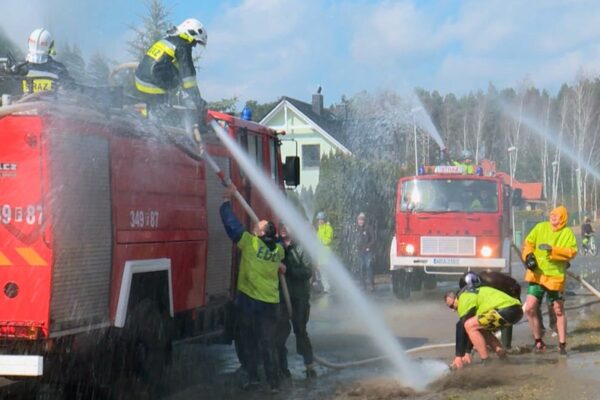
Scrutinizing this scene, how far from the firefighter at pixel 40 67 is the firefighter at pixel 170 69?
3.01ft

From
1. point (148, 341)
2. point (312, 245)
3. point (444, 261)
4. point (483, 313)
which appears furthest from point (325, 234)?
point (148, 341)

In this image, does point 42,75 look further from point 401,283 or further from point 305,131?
point 305,131

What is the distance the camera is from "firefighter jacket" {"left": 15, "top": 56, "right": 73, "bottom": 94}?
282 inches

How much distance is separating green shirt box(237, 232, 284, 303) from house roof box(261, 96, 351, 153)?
103 ft

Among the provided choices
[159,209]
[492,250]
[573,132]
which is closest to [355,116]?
[573,132]

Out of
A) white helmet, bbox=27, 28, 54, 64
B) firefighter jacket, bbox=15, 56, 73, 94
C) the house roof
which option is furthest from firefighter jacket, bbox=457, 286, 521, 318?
the house roof

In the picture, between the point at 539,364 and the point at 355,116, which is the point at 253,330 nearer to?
the point at 539,364

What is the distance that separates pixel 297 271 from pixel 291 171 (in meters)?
2.38

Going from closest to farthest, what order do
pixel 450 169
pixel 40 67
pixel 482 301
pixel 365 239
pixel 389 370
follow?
pixel 40 67
pixel 482 301
pixel 389 370
pixel 450 169
pixel 365 239

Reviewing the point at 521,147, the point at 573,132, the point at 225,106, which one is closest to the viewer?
the point at 225,106

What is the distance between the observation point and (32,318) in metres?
6.21

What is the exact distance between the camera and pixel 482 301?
8711 millimetres

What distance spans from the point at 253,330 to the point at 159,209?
1.71 m

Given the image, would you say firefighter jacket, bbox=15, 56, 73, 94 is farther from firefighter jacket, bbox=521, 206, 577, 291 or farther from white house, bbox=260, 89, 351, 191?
white house, bbox=260, 89, 351, 191
